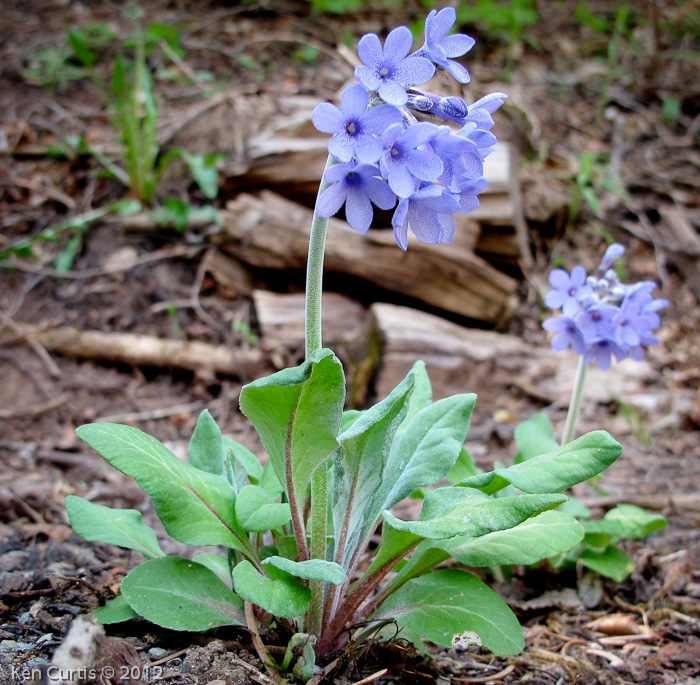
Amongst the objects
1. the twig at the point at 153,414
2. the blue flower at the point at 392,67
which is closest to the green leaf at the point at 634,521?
the blue flower at the point at 392,67

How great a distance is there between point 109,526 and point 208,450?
396 millimetres

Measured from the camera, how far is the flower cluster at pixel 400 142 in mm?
1392

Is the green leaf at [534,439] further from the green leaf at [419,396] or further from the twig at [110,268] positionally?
the twig at [110,268]

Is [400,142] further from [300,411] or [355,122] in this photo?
[300,411]

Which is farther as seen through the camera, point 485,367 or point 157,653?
point 485,367

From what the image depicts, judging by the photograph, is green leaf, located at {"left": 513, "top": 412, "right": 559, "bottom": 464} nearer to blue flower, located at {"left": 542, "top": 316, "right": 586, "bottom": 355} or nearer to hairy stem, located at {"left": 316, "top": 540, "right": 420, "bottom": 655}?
blue flower, located at {"left": 542, "top": 316, "right": 586, "bottom": 355}

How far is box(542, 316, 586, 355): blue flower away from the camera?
267cm

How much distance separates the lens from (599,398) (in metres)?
4.37

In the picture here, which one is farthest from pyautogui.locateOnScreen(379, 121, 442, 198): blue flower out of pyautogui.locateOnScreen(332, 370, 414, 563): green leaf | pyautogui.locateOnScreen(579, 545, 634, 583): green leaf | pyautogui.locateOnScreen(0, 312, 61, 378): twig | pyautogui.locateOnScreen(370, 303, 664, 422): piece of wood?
pyautogui.locateOnScreen(0, 312, 61, 378): twig

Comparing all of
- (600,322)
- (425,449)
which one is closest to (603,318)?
(600,322)

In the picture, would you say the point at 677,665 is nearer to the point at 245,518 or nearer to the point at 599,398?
the point at 245,518

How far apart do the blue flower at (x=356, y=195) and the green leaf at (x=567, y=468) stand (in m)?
0.78

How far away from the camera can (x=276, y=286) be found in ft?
16.2

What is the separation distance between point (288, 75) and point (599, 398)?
495 cm
